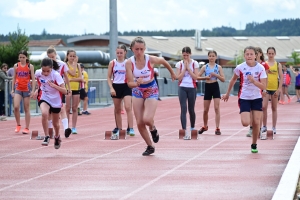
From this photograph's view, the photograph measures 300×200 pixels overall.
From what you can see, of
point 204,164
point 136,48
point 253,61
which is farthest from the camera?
point 253,61

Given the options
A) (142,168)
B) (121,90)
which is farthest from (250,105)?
(121,90)

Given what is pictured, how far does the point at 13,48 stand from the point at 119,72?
3171cm

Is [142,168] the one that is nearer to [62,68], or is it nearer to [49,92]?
[49,92]

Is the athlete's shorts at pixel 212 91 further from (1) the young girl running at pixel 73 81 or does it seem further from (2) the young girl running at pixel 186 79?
(1) the young girl running at pixel 73 81

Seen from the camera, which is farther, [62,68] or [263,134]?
[263,134]

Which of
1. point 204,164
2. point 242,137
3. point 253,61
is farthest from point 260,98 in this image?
point 242,137

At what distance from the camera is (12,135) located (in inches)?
714

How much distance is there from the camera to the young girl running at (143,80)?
1259 centimetres

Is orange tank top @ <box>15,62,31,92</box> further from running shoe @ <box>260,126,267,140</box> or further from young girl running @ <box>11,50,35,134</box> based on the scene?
running shoe @ <box>260,126,267,140</box>

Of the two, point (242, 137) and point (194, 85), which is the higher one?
point (194, 85)

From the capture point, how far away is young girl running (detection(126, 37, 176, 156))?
1259cm

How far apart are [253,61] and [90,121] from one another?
36.4 ft

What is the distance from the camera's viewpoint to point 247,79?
1356 cm

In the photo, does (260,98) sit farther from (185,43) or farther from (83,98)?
(185,43)
